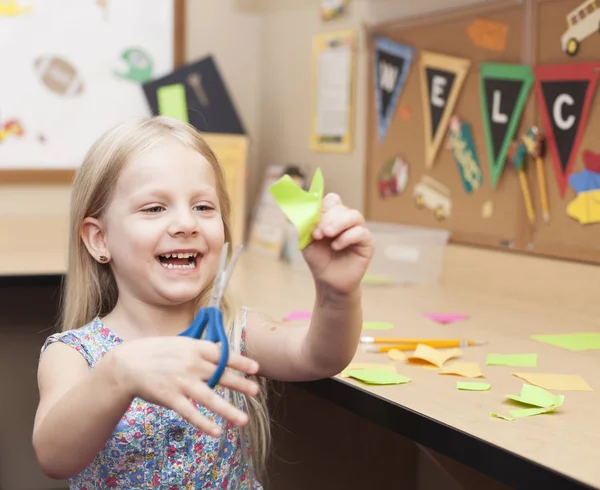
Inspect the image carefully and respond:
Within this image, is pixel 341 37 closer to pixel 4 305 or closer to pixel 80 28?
pixel 80 28

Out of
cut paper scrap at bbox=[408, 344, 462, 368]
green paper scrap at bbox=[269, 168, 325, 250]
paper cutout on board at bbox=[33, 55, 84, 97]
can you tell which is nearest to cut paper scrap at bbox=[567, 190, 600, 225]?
cut paper scrap at bbox=[408, 344, 462, 368]

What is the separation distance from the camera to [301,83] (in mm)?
2297

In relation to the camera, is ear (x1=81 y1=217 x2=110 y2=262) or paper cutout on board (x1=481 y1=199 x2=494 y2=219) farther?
paper cutout on board (x1=481 y1=199 x2=494 y2=219)

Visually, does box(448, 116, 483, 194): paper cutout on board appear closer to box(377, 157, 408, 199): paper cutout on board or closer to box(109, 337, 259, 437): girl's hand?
box(377, 157, 408, 199): paper cutout on board

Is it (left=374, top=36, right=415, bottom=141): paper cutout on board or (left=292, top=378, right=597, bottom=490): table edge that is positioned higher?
(left=374, top=36, right=415, bottom=141): paper cutout on board

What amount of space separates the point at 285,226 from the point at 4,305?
0.70 meters

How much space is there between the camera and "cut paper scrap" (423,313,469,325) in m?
1.36

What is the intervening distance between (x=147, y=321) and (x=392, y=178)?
105cm

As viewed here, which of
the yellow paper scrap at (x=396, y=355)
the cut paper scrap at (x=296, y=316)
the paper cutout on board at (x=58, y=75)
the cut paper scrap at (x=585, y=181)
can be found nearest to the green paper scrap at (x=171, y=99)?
the paper cutout on board at (x=58, y=75)

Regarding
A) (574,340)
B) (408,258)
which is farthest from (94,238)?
(408,258)

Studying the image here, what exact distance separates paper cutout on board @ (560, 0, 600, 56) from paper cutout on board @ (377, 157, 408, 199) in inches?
20.8

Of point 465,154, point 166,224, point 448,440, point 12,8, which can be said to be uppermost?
point 12,8

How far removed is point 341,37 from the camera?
209cm

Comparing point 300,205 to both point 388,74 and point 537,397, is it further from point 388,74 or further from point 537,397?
point 388,74
